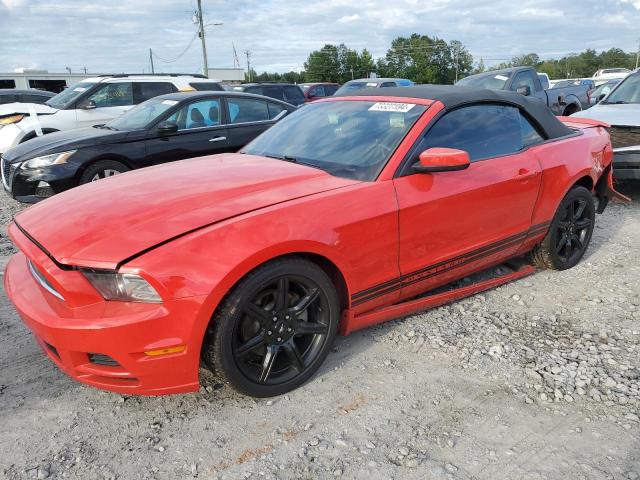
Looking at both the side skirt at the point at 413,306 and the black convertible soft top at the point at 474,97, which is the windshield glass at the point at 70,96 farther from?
the side skirt at the point at 413,306

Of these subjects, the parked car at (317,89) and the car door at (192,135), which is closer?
the car door at (192,135)

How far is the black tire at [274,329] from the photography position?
2.35 m

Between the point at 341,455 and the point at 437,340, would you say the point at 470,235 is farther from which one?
the point at 341,455

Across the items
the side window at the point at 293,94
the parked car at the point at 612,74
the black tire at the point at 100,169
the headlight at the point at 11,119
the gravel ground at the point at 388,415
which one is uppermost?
the parked car at the point at 612,74

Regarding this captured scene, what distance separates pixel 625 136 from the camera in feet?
20.1

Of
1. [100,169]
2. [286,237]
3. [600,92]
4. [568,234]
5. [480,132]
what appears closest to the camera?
[286,237]

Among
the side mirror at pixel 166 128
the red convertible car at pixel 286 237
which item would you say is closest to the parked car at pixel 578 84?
the side mirror at pixel 166 128

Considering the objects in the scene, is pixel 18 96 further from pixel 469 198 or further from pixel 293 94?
pixel 469 198

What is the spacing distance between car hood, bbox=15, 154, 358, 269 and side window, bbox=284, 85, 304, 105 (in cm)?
1200

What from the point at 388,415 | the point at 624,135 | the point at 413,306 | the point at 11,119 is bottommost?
the point at 388,415

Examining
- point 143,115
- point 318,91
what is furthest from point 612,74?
point 143,115

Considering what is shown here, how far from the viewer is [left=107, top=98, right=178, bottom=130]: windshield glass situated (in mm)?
6695

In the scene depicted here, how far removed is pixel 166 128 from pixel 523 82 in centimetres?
816

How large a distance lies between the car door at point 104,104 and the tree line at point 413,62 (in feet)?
252
